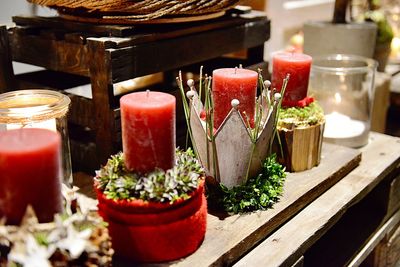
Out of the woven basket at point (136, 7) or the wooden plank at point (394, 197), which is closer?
the woven basket at point (136, 7)

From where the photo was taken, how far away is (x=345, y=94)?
123 cm

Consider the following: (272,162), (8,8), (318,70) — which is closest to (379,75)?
(318,70)

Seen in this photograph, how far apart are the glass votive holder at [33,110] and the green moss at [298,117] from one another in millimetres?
403

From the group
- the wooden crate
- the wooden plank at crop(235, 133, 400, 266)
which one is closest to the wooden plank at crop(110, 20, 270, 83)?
the wooden crate

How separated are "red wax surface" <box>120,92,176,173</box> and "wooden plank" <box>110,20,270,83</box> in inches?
7.8

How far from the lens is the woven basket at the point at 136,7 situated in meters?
0.87

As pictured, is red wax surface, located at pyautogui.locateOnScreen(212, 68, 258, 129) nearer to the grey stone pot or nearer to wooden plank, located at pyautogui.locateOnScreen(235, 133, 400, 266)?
wooden plank, located at pyautogui.locateOnScreen(235, 133, 400, 266)

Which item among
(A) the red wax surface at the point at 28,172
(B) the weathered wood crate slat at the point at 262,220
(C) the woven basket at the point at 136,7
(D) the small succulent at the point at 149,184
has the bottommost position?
(B) the weathered wood crate slat at the point at 262,220

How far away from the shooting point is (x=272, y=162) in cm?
89

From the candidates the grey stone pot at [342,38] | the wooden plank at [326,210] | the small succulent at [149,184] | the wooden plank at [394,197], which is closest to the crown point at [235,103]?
the small succulent at [149,184]

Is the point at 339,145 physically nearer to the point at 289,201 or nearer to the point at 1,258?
the point at 289,201

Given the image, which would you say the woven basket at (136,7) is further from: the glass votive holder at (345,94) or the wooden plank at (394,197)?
the wooden plank at (394,197)

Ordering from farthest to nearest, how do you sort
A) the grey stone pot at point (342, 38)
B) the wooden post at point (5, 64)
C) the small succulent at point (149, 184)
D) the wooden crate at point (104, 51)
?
the grey stone pot at point (342, 38)
the wooden post at point (5, 64)
the wooden crate at point (104, 51)
the small succulent at point (149, 184)

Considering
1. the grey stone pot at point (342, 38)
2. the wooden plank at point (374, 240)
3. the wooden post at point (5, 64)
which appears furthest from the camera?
the grey stone pot at point (342, 38)
